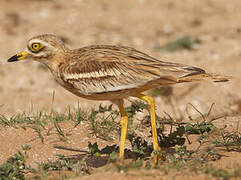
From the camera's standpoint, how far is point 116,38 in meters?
13.1

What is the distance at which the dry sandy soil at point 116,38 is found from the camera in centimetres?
791

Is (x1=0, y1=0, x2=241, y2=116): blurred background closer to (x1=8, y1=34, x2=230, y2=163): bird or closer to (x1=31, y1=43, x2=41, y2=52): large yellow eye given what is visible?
(x1=8, y1=34, x2=230, y2=163): bird

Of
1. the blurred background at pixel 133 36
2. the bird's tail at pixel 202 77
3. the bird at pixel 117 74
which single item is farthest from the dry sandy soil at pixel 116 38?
the bird's tail at pixel 202 77

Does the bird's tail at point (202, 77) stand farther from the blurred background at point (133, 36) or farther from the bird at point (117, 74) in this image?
the blurred background at point (133, 36)

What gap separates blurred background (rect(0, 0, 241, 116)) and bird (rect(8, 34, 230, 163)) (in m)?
3.07

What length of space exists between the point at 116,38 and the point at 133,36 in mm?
593

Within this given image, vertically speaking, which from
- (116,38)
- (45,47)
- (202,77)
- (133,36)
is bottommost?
(202,77)

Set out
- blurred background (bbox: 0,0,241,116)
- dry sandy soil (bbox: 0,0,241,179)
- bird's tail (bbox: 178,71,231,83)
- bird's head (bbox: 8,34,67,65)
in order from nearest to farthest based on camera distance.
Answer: bird's tail (bbox: 178,71,231,83)
bird's head (bbox: 8,34,67,65)
dry sandy soil (bbox: 0,0,241,179)
blurred background (bbox: 0,0,241,116)

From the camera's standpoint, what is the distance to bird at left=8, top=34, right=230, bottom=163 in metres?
4.29

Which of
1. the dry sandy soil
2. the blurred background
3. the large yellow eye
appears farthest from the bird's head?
the blurred background

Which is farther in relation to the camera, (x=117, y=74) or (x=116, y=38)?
(x=116, y=38)

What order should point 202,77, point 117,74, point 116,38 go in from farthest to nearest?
point 116,38, point 117,74, point 202,77

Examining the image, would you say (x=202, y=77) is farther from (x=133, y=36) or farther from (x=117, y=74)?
(x=133, y=36)

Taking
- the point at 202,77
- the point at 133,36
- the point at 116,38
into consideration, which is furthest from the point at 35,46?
the point at 133,36
